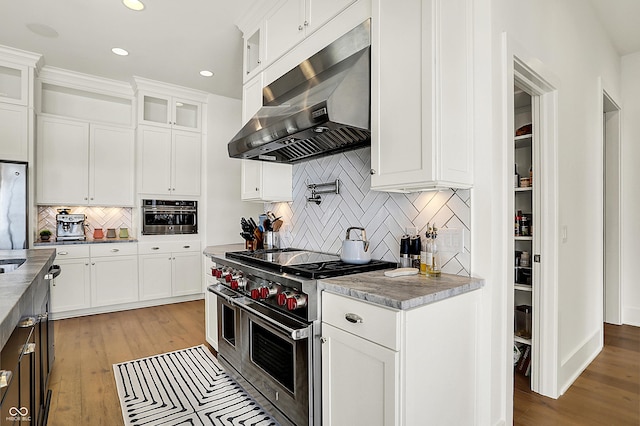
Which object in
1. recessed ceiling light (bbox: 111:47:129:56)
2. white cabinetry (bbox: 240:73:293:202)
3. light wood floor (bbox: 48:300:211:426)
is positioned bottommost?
light wood floor (bbox: 48:300:211:426)

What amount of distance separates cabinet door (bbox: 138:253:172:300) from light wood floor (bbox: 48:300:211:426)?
7.5 inches

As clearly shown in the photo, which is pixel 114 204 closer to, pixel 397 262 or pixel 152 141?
pixel 152 141

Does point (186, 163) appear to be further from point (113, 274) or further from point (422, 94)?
point (422, 94)

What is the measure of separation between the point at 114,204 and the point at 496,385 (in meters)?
4.64

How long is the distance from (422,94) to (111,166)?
4313 millimetres

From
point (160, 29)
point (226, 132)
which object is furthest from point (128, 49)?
point (226, 132)

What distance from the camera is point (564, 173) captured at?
246 centimetres

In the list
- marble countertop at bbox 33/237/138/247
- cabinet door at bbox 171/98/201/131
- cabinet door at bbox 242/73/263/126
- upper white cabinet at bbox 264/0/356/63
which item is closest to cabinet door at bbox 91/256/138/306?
marble countertop at bbox 33/237/138/247

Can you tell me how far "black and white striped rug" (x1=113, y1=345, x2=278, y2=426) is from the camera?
2.08 metres

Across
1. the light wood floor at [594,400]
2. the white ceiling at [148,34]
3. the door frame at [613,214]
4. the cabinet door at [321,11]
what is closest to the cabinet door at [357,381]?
the light wood floor at [594,400]

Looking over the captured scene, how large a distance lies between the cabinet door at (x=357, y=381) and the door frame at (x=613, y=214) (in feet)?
11.6

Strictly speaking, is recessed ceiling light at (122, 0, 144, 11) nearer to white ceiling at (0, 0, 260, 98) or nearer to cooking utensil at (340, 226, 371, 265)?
white ceiling at (0, 0, 260, 98)

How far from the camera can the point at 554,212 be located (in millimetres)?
2314

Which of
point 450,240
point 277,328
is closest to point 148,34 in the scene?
point 277,328
